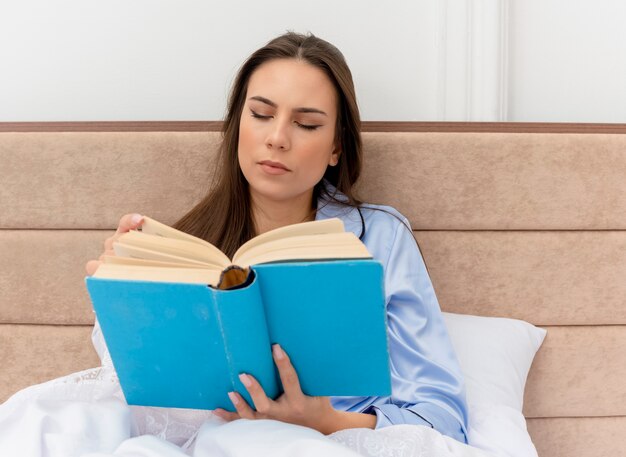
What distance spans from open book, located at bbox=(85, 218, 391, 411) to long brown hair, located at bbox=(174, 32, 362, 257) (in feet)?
1.70

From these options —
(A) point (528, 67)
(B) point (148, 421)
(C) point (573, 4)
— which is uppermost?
(C) point (573, 4)

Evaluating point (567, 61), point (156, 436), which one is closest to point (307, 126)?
point (156, 436)

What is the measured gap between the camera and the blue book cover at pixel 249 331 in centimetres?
87

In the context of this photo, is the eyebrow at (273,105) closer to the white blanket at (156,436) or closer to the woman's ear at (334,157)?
the woman's ear at (334,157)

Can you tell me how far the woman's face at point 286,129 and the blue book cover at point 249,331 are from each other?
1.65 feet

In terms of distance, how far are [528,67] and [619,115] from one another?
27 cm

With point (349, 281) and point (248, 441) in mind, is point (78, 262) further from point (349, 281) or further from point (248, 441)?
point (349, 281)

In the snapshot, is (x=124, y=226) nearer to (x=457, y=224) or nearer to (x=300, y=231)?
(x=300, y=231)

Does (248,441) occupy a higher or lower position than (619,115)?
lower

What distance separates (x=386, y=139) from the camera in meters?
1.62

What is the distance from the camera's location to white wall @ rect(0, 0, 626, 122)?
1.73m

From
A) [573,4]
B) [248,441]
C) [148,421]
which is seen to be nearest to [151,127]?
[148,421]

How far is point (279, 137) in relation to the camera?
1.34 m

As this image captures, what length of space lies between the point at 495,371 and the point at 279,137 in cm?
68
